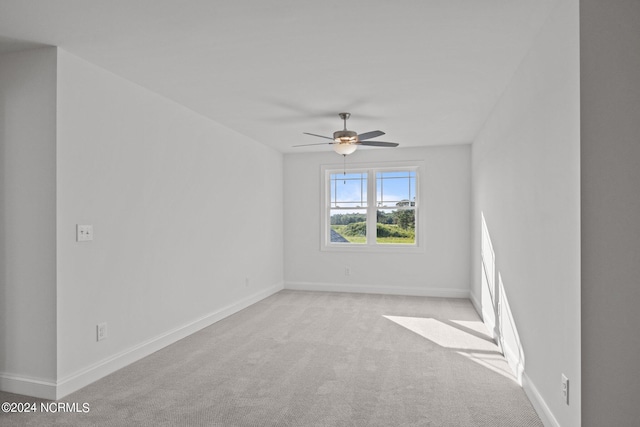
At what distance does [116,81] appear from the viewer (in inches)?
126

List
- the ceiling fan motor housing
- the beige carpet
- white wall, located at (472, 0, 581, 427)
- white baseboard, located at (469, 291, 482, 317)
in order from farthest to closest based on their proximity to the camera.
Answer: white baseboard, located at (469, 291, 482, 317) → the ceiling fan motor housing → the beige carpet → white wall, located at (472, 0, 581, 427)

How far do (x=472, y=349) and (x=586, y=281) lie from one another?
2216mm

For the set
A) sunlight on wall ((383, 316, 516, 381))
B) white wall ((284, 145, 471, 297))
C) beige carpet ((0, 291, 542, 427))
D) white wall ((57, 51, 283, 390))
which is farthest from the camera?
white wall ((284, 145, 471, 297))

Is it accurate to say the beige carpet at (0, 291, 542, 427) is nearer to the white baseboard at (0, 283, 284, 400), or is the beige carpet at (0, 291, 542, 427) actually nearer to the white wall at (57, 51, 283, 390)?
the white baseboard at (0, 283, 284, 400)

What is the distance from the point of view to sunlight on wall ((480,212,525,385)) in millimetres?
3092

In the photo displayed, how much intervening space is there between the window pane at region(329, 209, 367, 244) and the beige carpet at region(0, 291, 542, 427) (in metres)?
2.24

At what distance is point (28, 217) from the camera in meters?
2.75

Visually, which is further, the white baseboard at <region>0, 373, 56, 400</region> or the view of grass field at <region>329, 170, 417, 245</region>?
the view of grass field at <region>329, 170, 417, 245</region>

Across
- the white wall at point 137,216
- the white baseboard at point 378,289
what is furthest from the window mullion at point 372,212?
the white wall at point 137,216

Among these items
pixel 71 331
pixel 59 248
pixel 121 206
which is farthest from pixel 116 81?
pixel 71 331

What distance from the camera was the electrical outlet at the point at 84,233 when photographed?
2.84 meters

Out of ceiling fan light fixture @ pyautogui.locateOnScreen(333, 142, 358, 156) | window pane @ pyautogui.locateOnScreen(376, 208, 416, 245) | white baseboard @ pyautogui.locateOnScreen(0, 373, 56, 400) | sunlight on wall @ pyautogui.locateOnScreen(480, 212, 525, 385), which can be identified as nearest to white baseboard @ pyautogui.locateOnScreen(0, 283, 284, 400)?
white baseboard @ pyautogui.locateOnScreen(0, 373, 56, 400)

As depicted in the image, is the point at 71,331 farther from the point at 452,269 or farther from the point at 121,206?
the point at 452,269

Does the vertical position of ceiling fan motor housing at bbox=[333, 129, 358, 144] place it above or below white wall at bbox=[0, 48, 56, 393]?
above
